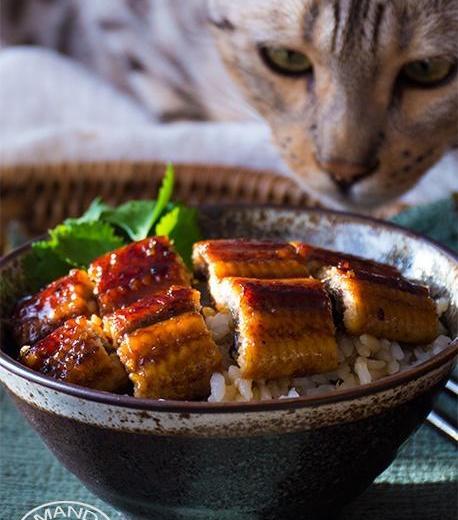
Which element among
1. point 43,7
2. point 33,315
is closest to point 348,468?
point 33,315

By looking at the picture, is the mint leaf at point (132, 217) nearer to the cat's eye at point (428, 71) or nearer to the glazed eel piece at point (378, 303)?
the glazed eel piece at point (378, 303)

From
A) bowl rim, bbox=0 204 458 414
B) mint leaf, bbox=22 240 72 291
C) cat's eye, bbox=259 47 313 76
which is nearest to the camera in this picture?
bowl rim, bbox=0 204 458 414

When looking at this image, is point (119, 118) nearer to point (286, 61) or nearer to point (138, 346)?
point (286, 61)

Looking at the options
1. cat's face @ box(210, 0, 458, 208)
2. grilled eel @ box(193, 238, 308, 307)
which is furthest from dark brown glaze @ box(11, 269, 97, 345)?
cat's face @ box(210, 0, 458, 208)

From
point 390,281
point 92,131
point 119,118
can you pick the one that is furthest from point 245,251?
point 119,118

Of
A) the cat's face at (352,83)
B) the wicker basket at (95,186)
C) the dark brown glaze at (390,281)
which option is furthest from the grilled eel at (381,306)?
the wicker basket at (95,186)

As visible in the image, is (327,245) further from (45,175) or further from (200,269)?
(45,175)

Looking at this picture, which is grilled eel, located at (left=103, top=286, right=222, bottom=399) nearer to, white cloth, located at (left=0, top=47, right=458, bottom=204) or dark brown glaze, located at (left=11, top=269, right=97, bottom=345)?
dark brown glaze, located at (left=11, top=269, right=97, bottom=345)
